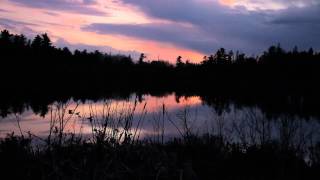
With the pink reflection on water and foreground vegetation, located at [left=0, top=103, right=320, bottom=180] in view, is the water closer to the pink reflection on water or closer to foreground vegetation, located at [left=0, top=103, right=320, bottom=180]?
the pink reflection on water

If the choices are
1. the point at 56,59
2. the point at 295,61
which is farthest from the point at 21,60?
the point at 295,61

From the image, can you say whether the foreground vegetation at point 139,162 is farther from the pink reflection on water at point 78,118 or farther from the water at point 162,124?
the pink reflection on water at point 78,118

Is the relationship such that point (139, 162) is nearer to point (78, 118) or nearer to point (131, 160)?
point (131, 160)

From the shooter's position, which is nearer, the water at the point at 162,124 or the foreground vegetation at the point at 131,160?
the foreground vegetation at the point at 131,160

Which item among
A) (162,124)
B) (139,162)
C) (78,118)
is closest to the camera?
(139,162)

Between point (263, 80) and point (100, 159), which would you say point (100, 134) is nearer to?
point (100, 159)

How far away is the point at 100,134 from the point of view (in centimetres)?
688

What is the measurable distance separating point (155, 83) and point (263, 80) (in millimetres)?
26147

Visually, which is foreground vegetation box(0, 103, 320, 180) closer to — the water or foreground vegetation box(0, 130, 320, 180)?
foreground vegetation box(0, 130, 320, 180)

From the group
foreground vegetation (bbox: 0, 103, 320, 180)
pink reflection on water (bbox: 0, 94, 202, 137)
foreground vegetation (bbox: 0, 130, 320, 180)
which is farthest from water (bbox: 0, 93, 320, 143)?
foreground vegetation (bbox: 0, 130, 320, 180)

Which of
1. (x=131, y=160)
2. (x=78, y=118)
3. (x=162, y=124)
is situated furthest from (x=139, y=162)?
(x=78, y=118)

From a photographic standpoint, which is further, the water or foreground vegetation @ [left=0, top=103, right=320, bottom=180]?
the water

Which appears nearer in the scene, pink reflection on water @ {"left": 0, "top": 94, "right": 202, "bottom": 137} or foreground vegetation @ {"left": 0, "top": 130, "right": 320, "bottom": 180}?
foreground vegetation @ {"left": 0, "top": 130, "right": 320, "bottom": 180}

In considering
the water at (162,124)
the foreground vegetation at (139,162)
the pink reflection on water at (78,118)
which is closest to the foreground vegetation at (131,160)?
the foreground vegetation at (139,162)
